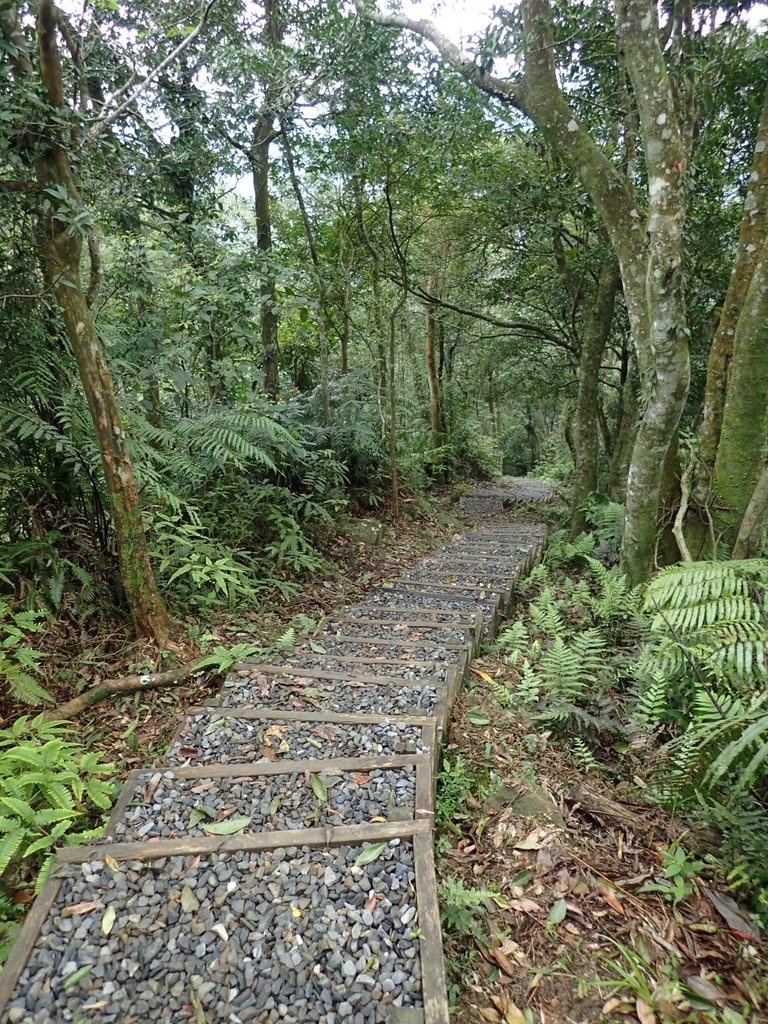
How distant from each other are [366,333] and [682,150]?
6.47m

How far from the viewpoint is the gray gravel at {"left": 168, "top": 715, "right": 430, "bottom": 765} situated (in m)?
2.77

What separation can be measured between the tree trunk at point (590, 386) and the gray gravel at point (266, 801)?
6.58 metres

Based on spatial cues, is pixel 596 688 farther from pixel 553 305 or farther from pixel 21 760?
pixel 553 305

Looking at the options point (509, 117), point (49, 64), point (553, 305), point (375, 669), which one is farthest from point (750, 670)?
point (553, 305)

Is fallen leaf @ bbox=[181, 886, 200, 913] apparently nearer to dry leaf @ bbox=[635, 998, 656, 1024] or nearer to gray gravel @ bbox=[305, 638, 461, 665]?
dry leaf @ bbox=[635, 998, 656, 1024]

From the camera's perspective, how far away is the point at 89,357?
332 cm

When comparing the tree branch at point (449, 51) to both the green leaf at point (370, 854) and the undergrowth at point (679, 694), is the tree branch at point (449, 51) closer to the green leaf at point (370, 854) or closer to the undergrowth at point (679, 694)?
the undergrowth at point (679, 694)

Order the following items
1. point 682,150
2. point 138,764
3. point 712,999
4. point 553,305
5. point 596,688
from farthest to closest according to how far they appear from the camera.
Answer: point 553,305
point 682,150
point 596,688
point 138,764
point 712,999

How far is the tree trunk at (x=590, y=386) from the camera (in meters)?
7.68

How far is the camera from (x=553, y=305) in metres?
11.1

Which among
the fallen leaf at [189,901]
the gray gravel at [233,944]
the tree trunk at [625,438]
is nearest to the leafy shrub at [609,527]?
the tree trunk at [625,438]

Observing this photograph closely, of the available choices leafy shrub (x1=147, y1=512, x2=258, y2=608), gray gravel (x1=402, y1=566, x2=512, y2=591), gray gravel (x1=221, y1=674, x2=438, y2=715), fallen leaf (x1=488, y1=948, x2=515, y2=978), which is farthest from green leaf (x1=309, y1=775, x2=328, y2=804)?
gray gravel (x1=402, y1=566, x2=512, y2=591)

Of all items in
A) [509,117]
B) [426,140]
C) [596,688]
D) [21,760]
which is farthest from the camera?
[426,140]

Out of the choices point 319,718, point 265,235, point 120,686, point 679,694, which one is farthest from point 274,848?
point 265,235
